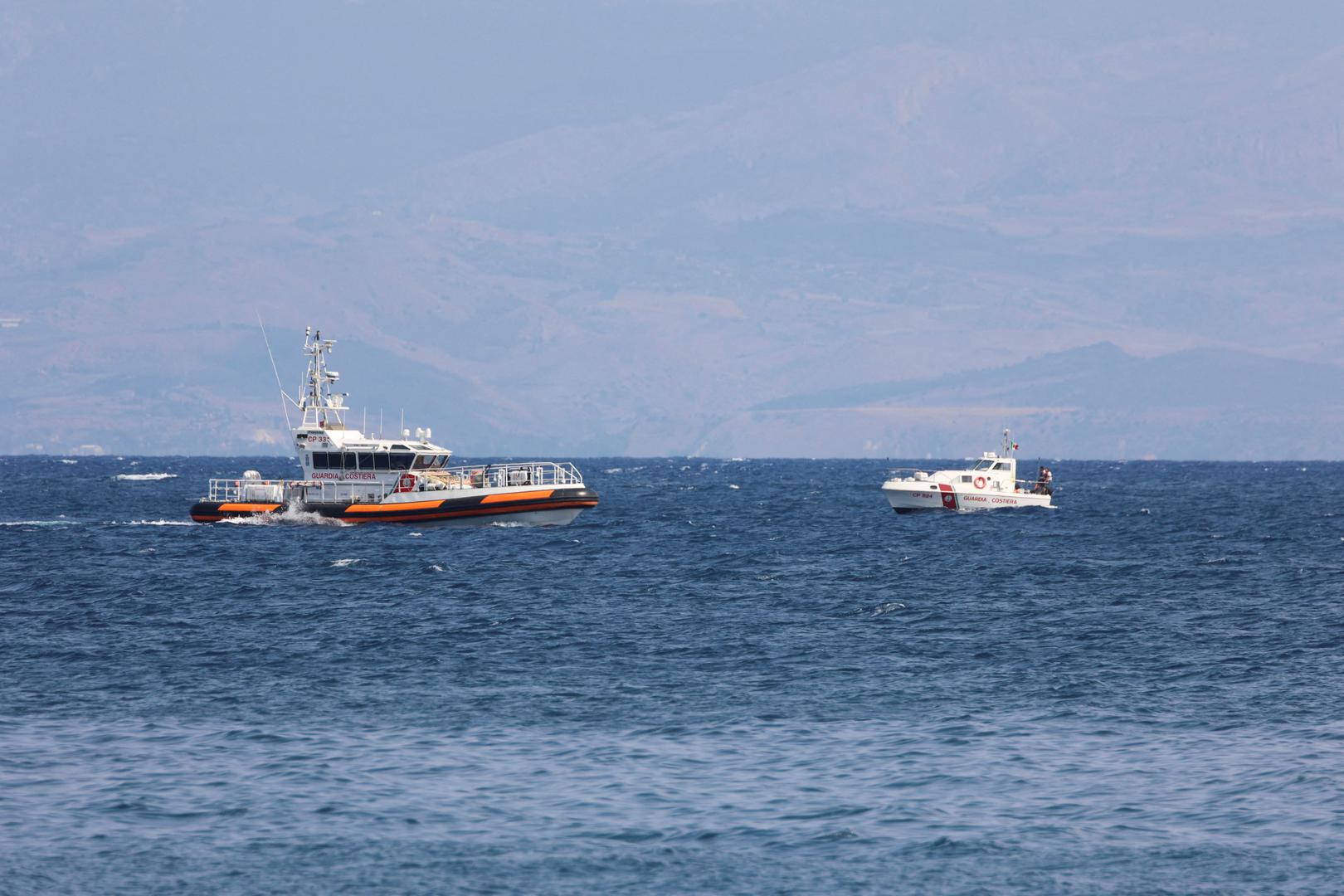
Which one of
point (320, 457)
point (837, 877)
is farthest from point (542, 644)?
point (320, 457)

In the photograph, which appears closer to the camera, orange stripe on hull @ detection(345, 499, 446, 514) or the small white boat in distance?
orange stripe on hull @ detection(345, 499, 446, 514)

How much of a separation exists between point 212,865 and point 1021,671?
20575 mm

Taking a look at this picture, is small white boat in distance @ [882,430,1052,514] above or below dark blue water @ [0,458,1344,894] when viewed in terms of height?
above

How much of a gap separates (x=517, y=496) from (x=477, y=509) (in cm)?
183

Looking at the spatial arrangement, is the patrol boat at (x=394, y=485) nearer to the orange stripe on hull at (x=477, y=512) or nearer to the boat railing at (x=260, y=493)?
the orange stripe on hull at (x=477, y=512)

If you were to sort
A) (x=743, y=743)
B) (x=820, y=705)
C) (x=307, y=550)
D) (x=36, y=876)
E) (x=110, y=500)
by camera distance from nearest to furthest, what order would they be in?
(x=36, y=876) → (x=743, y=743) → (x=820, y=705) → (x=307, y=550) → (x=110, y=500)

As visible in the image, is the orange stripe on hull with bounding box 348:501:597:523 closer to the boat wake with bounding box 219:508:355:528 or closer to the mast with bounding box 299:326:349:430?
the boat wake with bounding box 219:508:355:528

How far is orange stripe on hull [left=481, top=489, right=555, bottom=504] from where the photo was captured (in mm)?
77438

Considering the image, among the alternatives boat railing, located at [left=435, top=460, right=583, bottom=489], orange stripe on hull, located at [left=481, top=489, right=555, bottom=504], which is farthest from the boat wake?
orange stripe on hull, located at [left=481, top=489, right=555, bottom=504]

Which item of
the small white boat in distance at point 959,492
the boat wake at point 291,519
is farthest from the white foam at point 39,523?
the small white boat in distance at point 959,492

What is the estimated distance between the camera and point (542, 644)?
43.0m

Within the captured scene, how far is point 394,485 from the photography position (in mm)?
78875

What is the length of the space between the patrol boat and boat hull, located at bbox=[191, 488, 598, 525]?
0.12ft

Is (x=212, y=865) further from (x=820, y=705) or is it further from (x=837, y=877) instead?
(x=820, y=705)
